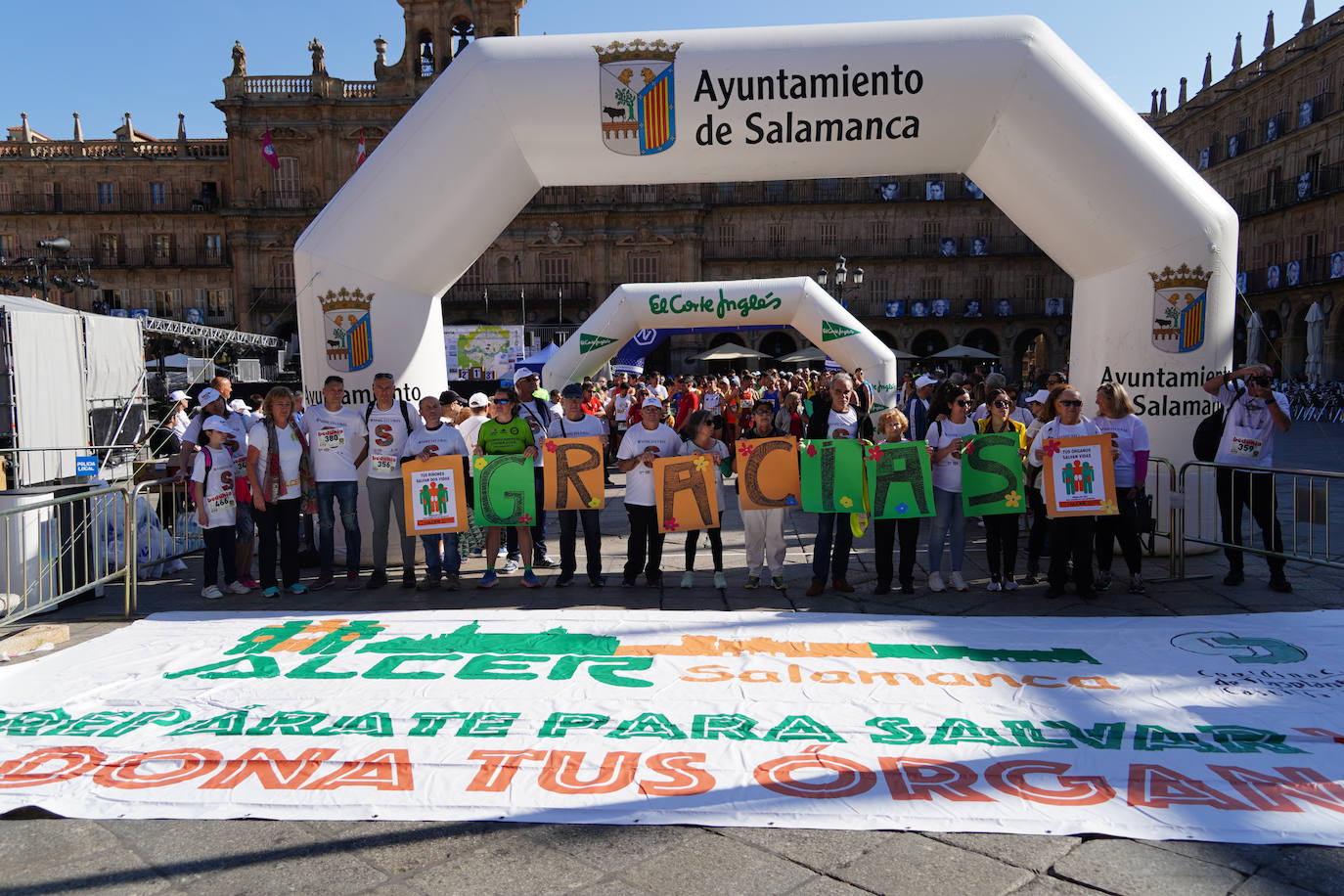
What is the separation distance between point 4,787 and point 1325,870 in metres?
4.55

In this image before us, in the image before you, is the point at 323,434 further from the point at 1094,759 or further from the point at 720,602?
the point at 1094,759

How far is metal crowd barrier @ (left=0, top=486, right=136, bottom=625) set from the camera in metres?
5.76

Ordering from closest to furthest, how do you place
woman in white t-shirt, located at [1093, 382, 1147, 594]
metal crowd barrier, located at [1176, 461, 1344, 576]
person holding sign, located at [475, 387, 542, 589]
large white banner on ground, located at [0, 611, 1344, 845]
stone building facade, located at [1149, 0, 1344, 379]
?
large white banner on ground, located at [0, 611, 1344, 845], metal crowd barrier, located at [1176, 461, 1344, 576], woman in white t-shirt, located at [1093, 382, 1147, 594], person holding sign, located at [475, 387, 542, 589], stone building facade, located at [1149, 0, 1344, 379]

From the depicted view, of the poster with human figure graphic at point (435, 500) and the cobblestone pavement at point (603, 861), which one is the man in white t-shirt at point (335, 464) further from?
the cobblestone pavement at point (603, 861)

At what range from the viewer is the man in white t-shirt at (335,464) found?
6.66m

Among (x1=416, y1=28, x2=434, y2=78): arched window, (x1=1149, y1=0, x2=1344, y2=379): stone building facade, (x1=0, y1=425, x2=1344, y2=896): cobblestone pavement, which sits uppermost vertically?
(x1=416, y1=28, x2=434, y2=78): arched window

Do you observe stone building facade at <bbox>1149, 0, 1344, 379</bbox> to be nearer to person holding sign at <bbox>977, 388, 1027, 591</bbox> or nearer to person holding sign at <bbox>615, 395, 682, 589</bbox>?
person holding sign at <bbox>977, 388, 1027, 591</bbox>

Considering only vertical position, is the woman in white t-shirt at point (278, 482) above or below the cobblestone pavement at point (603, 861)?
above

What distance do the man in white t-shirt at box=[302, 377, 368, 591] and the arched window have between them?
37.9 meters

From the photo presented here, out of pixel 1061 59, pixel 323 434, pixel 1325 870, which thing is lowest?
pixel 1325 870

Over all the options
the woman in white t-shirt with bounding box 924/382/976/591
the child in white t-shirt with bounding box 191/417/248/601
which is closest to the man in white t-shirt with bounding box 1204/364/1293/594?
the woman in white t-shirt with bounding box 924/382/976/591

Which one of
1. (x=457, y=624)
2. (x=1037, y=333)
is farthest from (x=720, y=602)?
(x=1037, y=333)

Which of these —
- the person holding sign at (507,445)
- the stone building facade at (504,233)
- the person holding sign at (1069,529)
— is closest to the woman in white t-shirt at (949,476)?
the person holding sign at (1069,529)

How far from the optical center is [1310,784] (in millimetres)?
3295
